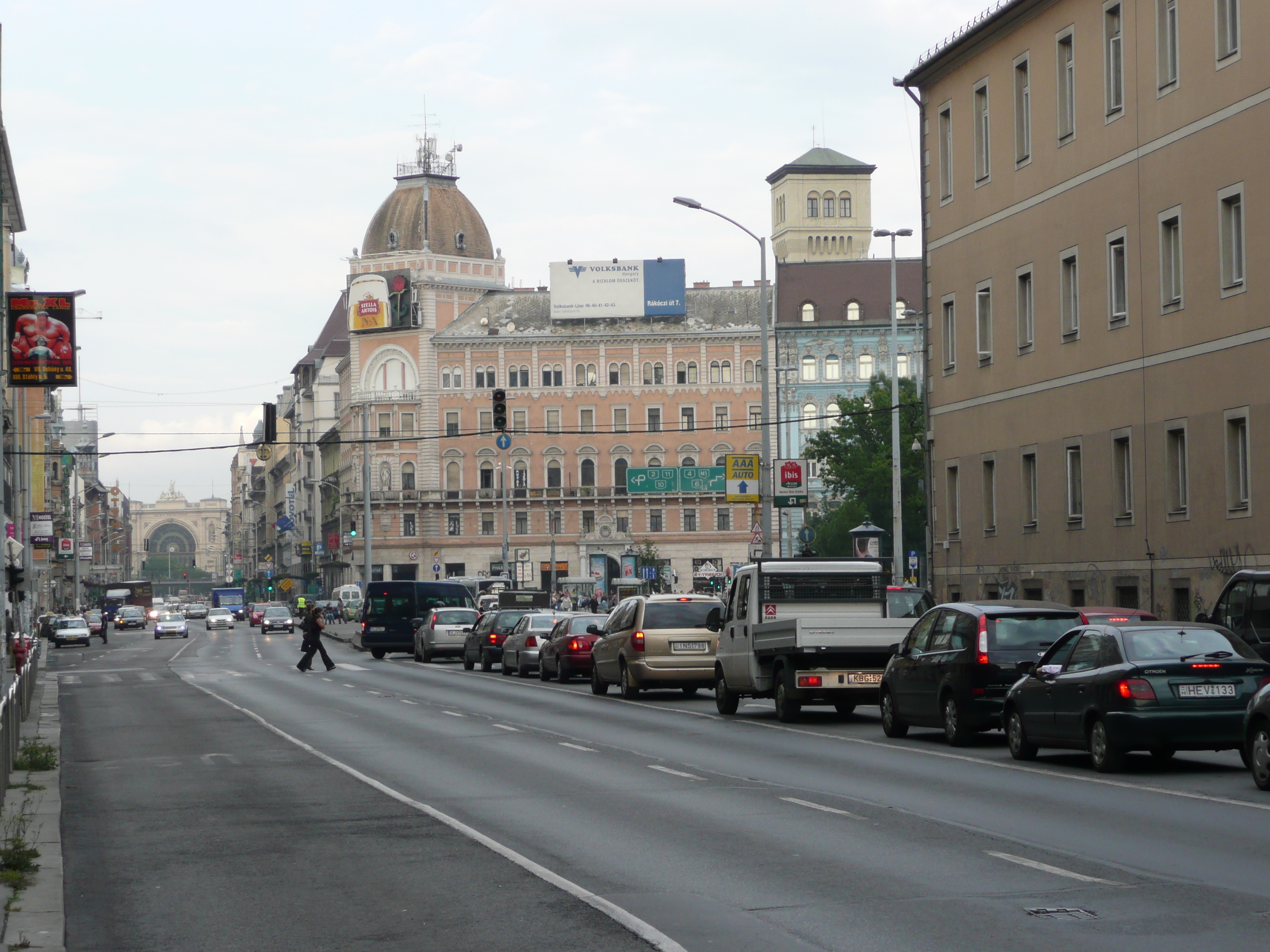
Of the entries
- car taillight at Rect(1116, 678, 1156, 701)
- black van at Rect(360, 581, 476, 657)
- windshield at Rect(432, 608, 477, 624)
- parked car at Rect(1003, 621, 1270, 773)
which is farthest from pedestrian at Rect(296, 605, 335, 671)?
car taillight at Rect(1116, 678, 1156, 701)

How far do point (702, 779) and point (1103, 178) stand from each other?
23534 millimetres

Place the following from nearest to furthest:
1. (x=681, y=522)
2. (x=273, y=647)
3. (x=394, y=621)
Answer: (x=394, y=621)
(x=273, y=647)
(x=681, y=522)

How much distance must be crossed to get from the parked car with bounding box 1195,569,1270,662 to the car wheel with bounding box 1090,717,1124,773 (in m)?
4.38

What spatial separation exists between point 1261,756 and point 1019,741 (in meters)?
3.78

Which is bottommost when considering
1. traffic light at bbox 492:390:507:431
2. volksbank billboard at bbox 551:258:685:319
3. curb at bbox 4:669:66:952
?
curb at bbox 4:669:66:952

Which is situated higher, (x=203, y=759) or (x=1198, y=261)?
(x=1198, y=261)

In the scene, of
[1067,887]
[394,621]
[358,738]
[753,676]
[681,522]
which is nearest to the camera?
[1067,887]

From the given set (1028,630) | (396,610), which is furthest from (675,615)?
(396,610)

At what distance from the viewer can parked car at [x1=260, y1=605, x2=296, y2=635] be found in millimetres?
98812

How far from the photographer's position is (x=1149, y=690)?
16.5m

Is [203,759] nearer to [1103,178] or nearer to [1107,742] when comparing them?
[1107,742]

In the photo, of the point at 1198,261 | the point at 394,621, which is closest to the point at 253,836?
the point at 1198,261

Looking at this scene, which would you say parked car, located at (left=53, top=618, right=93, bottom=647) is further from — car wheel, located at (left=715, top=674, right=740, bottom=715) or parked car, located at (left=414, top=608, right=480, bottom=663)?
car wheel, located at (left=715, top=674, right=740, bottom=715)

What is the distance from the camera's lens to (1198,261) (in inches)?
1345
